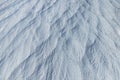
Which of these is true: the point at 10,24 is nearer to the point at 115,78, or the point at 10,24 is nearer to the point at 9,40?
the point at 9,40

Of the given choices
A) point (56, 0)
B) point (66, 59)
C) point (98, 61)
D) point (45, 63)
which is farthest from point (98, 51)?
point (56, 0)

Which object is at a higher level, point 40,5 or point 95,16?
point 40,5

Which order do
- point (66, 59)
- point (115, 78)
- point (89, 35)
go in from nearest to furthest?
1. point (115, 78)
2. point (66, 59)
3. point (89, 35)

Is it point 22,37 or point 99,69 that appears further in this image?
point 22,37

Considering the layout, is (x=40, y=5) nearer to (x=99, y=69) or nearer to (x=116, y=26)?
(x=116, y=26)

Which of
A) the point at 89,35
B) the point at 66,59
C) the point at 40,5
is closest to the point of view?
the point at 66,59

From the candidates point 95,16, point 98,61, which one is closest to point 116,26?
point 95,16

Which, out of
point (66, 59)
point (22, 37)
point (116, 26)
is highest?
point (22, 37)
